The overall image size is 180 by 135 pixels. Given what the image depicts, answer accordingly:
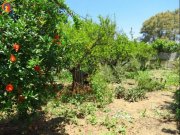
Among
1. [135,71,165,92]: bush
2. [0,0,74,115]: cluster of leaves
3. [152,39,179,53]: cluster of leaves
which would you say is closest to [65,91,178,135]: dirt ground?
[135,71,165,92]: bush

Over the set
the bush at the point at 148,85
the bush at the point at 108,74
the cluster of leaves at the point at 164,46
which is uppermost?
the cluster of leaves at the point at 164,46

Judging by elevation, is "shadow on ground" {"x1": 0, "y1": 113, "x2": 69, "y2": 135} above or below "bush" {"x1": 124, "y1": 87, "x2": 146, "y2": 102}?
below

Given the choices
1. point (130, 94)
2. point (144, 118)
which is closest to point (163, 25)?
point (130, 94)

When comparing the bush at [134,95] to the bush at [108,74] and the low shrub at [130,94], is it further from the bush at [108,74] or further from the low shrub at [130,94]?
the bush at [108,74]

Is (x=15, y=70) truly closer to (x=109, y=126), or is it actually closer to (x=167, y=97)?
(x=109, y=126)

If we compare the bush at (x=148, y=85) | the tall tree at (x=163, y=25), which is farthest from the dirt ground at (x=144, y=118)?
the tall tree at (x=163, y=25)

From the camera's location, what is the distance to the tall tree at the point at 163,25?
56.8 metres

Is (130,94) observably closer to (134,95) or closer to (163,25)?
(134,95)

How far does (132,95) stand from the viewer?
1116 cm

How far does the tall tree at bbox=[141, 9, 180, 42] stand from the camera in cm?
5678

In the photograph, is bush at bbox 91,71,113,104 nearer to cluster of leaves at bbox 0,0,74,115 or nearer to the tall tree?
cluster of leaves at bbox 0,0,74,115

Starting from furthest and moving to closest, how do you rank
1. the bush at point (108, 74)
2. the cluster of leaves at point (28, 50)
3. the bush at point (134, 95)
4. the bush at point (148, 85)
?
1. the bush at point (108, 74)
2. the bush at point (148, 85)
3. the bush at point (134, 95)
4. the cluster of leaves at point (28, 50)

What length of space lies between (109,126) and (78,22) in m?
3.01

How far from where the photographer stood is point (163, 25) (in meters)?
56.9
